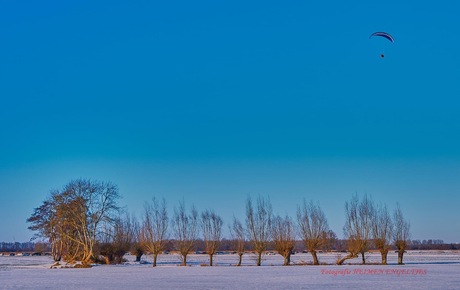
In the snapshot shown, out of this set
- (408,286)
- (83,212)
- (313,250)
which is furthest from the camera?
(313,250)

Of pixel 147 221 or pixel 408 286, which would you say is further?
pixel 147 221

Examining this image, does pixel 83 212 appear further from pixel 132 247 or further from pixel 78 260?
pixel 132 247

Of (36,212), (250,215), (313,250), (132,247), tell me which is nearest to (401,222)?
(313,250)

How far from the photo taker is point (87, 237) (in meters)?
58.5

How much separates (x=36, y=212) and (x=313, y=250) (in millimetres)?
36971

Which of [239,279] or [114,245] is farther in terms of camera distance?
[114,245]

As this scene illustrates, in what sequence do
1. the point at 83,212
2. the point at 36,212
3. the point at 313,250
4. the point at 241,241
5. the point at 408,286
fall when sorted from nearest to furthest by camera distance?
the point at 408,286 → the point at 83,212 → the point at 313,250 → the point at 241,241 → the point at 36,212

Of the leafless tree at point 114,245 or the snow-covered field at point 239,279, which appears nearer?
the snow-covered field at point 239,279

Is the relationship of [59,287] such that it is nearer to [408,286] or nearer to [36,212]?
[408,286]

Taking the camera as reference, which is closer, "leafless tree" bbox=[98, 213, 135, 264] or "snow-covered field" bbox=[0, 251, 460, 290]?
"snow-covered field" bbox=[0, 251, 460, 290]

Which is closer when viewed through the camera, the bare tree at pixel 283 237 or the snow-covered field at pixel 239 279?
the snow-covered field at pixel 239 279

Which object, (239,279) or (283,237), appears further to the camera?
(283,237)

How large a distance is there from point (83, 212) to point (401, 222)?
38481mm

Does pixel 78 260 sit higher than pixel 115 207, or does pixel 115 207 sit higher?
pixel 115 207
